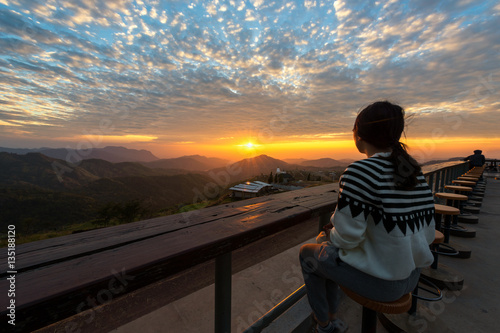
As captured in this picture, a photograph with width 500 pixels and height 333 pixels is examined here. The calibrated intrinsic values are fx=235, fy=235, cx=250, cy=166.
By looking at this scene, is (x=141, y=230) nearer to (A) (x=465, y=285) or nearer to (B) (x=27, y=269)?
(B) (x=27, y=269)

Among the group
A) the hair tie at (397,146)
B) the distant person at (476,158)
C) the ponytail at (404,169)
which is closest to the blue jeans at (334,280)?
the ponytail at (404,169)

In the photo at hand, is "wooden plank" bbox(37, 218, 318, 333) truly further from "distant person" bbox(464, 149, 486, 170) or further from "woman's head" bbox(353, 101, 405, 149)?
"distant person" bbox(464, 149, 486, 170)

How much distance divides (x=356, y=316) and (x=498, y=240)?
379cm

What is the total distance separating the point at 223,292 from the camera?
120cm

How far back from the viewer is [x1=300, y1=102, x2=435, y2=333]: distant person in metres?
1.15

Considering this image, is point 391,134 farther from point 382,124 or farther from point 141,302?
point 141,302

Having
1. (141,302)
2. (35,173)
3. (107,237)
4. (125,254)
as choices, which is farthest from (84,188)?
(125,254)

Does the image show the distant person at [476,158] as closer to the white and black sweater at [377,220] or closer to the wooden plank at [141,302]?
the wooden plank at [141,302]

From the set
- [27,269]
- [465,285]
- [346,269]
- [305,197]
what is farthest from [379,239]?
[465,285]

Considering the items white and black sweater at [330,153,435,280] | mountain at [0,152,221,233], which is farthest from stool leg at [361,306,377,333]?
mountain at [0,152,221,233]

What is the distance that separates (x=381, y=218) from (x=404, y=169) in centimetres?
28

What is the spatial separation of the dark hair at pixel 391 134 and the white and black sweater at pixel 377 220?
47 mm

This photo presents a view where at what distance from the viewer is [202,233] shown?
1062mm

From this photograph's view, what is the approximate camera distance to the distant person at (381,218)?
1.15 m
